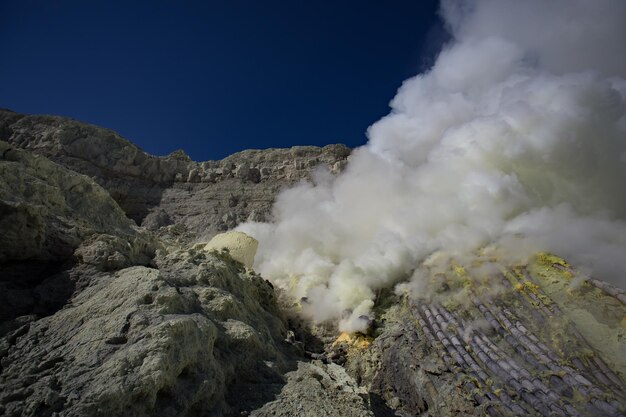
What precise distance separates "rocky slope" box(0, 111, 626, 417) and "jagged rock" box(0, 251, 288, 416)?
2 cm

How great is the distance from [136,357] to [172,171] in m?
22.9

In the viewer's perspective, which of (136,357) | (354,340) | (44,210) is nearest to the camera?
(136,357)

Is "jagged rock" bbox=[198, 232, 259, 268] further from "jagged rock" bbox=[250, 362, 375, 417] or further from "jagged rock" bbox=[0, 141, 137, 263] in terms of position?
"jagged rock" bbox=[250, 362, 375, 417]

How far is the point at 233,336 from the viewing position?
23.0 ft

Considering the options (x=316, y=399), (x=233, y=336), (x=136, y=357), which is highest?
(x=233, y=336)

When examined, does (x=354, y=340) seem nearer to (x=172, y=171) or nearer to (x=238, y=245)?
(x=238, y=245)

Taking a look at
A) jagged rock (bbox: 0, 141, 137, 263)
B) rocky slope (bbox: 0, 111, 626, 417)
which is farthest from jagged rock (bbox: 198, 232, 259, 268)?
jagged rock (bbox: 0, 141, 137, 263)

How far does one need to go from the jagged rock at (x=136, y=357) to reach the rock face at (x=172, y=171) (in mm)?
16445

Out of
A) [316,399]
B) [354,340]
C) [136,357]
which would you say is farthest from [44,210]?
[354,340]

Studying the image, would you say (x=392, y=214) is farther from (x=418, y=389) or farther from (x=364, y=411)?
(x=364, y=411)

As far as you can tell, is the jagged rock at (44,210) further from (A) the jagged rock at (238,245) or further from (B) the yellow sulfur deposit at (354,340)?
(B) the yellow sulfur deposit at (354,340)

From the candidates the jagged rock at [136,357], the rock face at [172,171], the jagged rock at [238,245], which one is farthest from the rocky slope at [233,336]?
the rock face at [172,171]

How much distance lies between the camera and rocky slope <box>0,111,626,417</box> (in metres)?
4.76

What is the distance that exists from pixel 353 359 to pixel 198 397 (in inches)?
243
